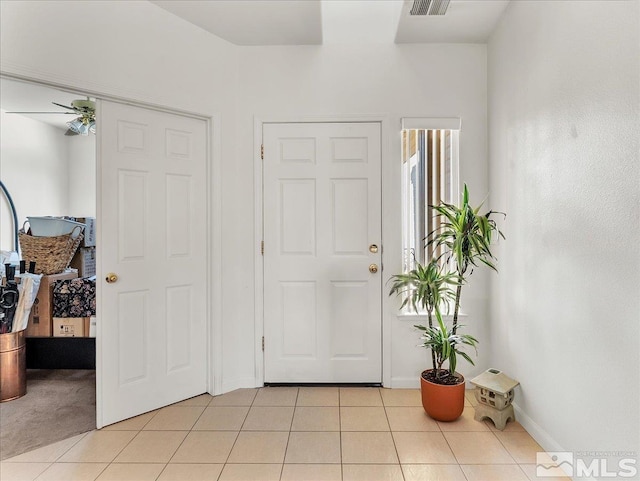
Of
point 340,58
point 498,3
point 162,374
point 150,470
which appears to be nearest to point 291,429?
point 150,470

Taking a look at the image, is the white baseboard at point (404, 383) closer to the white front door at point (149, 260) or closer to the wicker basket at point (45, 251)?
the white front door at point (149, 260)

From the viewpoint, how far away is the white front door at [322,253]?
9.07ft

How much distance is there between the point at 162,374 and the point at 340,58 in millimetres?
2662

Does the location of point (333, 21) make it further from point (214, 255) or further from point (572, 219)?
point (572, 219)

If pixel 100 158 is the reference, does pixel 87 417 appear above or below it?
below

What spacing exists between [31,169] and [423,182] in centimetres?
414

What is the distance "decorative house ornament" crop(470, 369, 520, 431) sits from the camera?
84.8 inches

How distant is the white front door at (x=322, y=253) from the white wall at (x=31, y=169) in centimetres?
288

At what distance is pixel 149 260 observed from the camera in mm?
2396

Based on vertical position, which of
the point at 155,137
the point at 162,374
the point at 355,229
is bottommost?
the point at 162,374

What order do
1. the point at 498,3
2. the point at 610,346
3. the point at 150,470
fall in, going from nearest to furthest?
the point at 610,346, the point at 150,470, the point at 498,3

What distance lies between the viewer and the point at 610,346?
1.50 metres

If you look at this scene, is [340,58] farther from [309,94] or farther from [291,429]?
[291,429]

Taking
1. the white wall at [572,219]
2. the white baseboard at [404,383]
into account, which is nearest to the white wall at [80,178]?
the white baseboard at [404,383]
